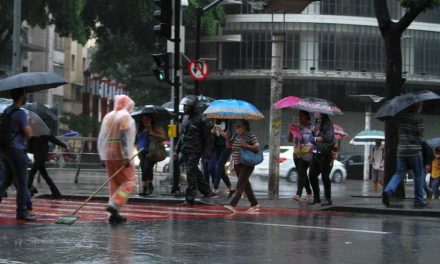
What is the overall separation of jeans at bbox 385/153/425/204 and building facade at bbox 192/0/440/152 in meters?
31.5

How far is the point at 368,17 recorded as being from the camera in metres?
45.6

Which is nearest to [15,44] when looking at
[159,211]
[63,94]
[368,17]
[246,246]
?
[159,211]

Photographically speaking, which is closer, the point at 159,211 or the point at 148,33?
the point at 159,211

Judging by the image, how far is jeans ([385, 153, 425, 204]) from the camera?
13078 millimetres

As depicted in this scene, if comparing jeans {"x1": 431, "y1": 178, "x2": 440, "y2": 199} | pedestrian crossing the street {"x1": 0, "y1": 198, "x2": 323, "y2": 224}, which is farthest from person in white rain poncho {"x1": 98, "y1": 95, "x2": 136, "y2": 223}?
jeans {"x1": 431, "y1": 178, "x2": 440, "y2": 199}

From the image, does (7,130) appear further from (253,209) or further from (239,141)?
(253,209)

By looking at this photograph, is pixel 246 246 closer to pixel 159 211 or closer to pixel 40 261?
pixel 40 261

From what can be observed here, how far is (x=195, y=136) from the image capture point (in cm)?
1379

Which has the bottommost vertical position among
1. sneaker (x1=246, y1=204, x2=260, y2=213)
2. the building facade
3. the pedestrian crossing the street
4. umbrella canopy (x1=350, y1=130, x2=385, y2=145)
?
the pedestrian crossing the street

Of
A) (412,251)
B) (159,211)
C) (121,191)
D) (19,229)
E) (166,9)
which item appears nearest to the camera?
(412,251)

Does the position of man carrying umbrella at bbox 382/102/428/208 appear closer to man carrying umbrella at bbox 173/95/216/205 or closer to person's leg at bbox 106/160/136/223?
man carrying umbrella at bbox 173/95/216/205

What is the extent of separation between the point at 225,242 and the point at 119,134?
271 centimetres

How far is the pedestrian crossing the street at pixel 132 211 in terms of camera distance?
11220 mm

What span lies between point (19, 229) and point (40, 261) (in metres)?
2.48
